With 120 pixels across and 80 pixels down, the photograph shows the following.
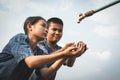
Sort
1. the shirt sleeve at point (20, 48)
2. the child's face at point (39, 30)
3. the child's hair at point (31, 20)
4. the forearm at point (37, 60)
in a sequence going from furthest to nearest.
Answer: the child's hair at point (31, 20)
the child's face at point (39, 30)
the shirt sleeve at point (20, 48)
the forearm at point (37, 60)

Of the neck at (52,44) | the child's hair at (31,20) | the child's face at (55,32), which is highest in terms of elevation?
the child's hair at (31,20)

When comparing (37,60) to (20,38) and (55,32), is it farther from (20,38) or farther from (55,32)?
(55,32)

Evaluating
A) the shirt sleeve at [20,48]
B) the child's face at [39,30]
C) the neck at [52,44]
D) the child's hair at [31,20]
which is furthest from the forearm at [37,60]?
the neck at [52,44]

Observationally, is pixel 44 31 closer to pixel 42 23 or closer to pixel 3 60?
pixel 42 23

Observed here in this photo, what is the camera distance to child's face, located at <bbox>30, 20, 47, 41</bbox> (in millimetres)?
6211

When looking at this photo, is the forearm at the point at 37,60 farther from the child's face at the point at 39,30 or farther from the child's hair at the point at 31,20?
the child's hair at the point at 31,20

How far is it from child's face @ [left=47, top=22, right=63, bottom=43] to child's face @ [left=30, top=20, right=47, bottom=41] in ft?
6.39

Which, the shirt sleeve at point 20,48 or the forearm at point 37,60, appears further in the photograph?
the shirt sleeve at point 20,48

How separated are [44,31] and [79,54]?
3.08 feet

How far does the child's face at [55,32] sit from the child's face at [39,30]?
1.95 m

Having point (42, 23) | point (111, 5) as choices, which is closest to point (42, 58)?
point (42, 23)

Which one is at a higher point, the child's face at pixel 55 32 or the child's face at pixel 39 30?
the child's face at pixel 39 30

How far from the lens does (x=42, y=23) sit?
646 cm

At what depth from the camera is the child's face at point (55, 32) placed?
8.42 meters
